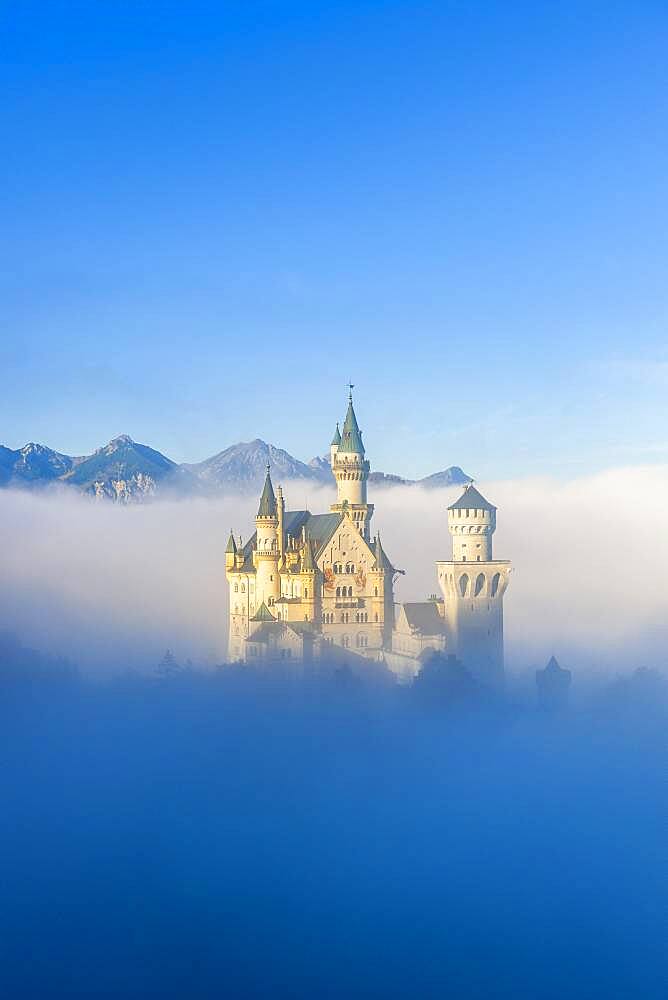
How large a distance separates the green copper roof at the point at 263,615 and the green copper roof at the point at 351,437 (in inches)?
715

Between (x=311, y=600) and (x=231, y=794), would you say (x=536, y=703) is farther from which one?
(x=231, y=794)

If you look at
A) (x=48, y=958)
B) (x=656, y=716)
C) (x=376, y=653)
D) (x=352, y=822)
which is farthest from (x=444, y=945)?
(x=656, y=716)

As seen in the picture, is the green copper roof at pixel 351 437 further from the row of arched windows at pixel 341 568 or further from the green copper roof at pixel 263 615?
the green copper roof at pixel 263 615

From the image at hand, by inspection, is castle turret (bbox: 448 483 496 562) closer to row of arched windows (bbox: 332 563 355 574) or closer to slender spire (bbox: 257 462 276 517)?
row of arched windows (bbox: 332 563 355 574)

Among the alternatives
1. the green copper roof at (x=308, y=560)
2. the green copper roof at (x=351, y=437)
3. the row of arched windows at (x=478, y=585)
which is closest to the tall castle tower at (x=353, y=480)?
the green copper roof at (x=351, y=437)

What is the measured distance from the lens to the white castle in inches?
5044

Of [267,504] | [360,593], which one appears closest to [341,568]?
[360,593]

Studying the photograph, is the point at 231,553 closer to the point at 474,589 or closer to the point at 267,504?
the point at 267,504

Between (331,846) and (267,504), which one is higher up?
(267,504)

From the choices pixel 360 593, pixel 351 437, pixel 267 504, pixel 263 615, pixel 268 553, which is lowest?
pixel 263 615

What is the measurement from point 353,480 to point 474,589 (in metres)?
16.6

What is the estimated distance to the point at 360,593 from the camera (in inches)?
5108

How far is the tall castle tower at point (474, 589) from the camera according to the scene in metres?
130

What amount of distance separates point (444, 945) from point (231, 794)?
102ft
